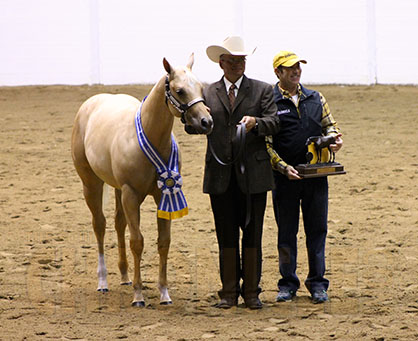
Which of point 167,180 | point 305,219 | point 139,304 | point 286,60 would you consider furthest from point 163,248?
point 286,60

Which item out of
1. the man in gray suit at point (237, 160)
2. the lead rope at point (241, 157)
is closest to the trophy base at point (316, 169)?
the man in gray suit at point (237, 160)

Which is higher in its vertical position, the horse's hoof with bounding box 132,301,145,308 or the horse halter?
the horse halter

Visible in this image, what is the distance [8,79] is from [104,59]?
197 centimetres

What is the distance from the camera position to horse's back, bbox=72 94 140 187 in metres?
5.50

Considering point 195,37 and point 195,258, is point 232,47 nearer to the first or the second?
point 195,258

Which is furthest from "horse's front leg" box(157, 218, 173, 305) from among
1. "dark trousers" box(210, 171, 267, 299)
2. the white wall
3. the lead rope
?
the white wall

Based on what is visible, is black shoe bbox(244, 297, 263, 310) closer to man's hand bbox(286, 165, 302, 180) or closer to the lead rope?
the lead rope

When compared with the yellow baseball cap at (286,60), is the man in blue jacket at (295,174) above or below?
below

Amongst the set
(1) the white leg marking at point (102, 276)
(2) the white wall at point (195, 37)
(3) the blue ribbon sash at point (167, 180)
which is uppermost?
(2) the white wall at point (195, 37)

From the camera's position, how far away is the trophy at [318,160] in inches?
200

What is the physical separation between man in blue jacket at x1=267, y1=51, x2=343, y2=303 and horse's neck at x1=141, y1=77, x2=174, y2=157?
72cm

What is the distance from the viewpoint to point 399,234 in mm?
7062

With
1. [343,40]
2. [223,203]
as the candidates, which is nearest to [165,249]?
[223,203]

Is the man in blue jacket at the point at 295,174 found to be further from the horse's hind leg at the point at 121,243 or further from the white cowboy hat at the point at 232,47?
the horse's hind leg at the point at 121,243
